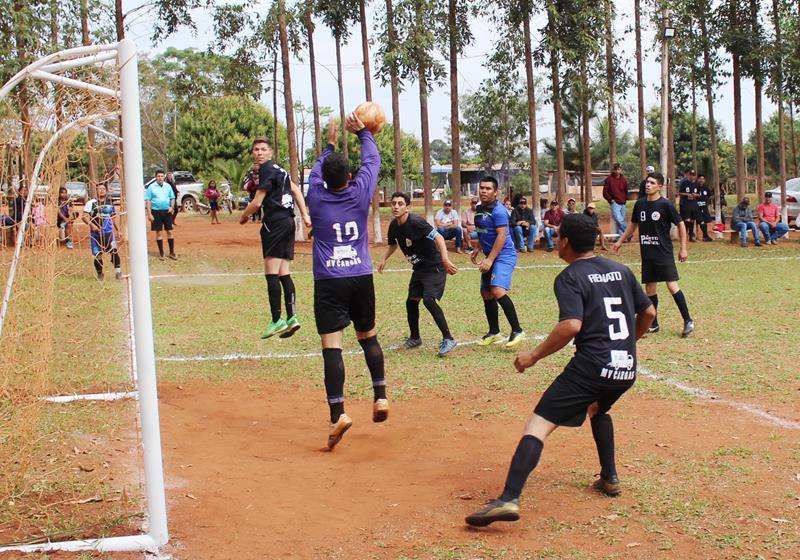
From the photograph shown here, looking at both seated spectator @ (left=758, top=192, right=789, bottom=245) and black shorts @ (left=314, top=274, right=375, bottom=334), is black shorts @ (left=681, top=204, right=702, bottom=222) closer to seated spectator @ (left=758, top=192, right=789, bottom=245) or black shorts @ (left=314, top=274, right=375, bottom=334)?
seated spectator @ (left=758, top=192, right=789, bottom=245)

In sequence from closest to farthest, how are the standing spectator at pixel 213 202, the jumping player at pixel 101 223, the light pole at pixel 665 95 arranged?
the jumping player at pixel 101 223
the light pole at pixel 665 95
the standing spectator at pixel 213 202

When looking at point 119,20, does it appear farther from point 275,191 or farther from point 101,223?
point 101,223

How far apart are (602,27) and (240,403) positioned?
18966mm

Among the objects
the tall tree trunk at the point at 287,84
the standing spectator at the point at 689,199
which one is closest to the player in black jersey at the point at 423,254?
the tall tree trunk at the point at 287,84

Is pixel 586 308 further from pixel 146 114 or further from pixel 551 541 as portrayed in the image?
pixel 146 114

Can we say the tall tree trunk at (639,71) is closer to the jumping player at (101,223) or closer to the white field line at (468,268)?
the white field line at (468,268)

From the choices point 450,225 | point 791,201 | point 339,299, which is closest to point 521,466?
point 339,299

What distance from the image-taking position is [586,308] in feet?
17.7

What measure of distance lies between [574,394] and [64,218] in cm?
332

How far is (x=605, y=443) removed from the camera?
568cm

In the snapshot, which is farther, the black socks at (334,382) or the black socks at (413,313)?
the black socks at (413,313)

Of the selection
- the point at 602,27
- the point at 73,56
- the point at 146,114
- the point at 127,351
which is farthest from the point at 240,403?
the point at 146,114

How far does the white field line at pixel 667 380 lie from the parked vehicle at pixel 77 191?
465 cm

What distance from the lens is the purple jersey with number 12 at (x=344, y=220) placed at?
6848 mm
